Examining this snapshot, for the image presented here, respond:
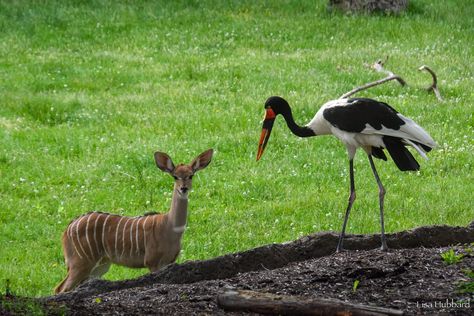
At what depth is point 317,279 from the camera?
7012 mm

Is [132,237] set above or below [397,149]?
below

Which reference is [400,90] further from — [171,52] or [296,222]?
[296,222]

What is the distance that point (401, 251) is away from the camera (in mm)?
7852

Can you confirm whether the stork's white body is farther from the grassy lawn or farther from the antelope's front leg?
the grassy lawn

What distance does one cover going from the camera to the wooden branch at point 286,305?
602cm

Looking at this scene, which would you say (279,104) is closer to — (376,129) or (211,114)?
(376,129)

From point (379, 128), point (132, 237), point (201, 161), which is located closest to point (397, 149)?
point (379, 128)

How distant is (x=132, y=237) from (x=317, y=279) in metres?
2.40

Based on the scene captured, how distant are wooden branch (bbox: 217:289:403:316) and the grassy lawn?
10.6ft

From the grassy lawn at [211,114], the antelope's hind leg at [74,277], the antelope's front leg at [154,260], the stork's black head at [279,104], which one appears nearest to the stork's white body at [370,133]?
the stork's black head at [279,104]

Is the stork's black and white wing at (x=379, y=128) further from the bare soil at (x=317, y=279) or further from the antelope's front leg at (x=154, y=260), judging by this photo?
the antelope's front leg at (x=154, y=260)

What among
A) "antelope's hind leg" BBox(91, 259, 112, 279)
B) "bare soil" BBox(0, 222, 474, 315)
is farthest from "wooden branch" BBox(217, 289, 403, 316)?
"antelope's hind leg" BBox(91, 259, 112, 279)

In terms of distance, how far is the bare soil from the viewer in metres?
6.46

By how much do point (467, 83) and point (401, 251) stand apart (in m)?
8.21
